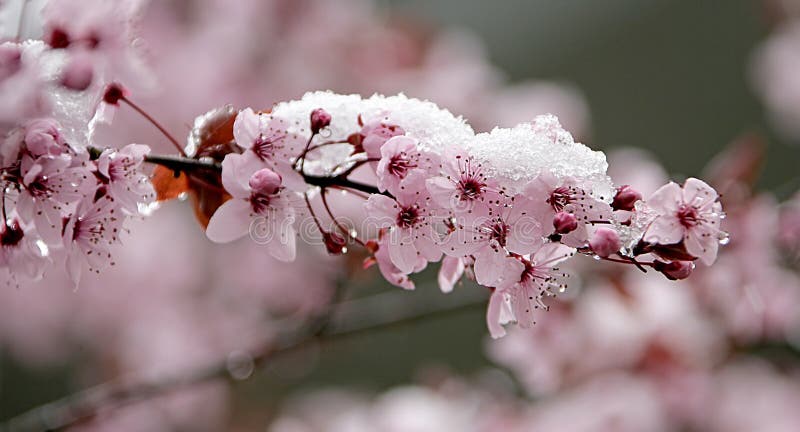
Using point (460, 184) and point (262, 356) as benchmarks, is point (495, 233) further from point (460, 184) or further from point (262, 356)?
point (262, 356)

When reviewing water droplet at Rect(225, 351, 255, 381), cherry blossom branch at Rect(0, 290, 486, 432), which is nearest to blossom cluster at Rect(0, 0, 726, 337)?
cherry blossom branch at Rect(0, 290, 486, 432)

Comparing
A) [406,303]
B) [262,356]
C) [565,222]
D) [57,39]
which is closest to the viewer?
[565,222]

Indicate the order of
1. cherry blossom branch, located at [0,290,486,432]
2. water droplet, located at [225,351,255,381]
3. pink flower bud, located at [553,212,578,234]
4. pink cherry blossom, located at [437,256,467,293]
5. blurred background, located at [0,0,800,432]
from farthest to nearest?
blurred background, located at [0,0,800,432]
water droplet, located at [225,351,255,381]
cherry blossom branch, located at [0,290,486,432]
pink cherry blossom, located at [437,256,467,293]
pink flower bud, located at [553,212,578,234]

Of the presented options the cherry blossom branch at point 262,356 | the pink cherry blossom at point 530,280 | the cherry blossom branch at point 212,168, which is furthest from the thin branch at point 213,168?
the cherry blossom branch at point 262,356

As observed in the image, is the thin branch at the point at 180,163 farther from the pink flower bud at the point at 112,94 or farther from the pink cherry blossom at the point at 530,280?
the pink cherry blossom at the point at 530,280

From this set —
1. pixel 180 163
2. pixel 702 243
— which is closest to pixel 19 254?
pixel 180 163

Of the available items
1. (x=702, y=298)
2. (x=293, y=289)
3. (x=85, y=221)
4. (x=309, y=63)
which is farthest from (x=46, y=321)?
(x=85, y=221)

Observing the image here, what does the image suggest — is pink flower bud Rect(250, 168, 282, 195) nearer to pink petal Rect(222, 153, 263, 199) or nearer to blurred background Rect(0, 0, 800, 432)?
pink petal Rect(222, 153, 263, 199)
